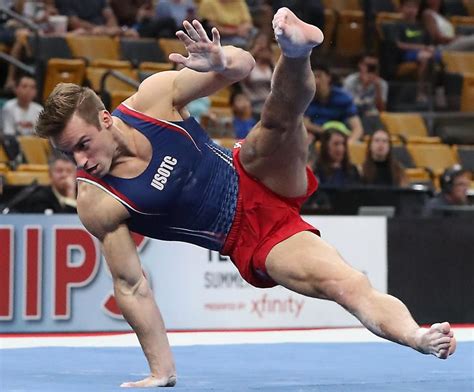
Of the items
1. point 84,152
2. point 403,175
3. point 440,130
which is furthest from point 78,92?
point 440,130

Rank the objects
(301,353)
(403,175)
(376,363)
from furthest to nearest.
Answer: (403,175) → (301,353) → (376,363)

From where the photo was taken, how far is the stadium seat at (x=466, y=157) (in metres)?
12.5

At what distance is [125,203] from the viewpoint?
5242 mm

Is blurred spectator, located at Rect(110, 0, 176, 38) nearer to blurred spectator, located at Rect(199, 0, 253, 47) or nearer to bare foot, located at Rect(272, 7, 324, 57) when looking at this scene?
blurred spectator, located at Rect(199, 0, 253, 47)

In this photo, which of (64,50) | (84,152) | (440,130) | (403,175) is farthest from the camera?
(440,130)

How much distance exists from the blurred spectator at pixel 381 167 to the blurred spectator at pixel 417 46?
2.87 meters

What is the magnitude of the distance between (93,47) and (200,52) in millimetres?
7644

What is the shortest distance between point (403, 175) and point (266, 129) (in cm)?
571

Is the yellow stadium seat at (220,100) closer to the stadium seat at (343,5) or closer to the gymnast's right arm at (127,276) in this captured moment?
the stadium seat at (343,5)

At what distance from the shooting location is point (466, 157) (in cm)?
1259

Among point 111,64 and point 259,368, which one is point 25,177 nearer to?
point 111,64

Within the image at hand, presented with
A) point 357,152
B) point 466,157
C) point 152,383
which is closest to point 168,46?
point 357,152

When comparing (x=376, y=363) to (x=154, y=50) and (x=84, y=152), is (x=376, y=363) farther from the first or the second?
(x=154, y=50)

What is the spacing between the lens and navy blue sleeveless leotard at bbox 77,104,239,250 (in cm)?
525
